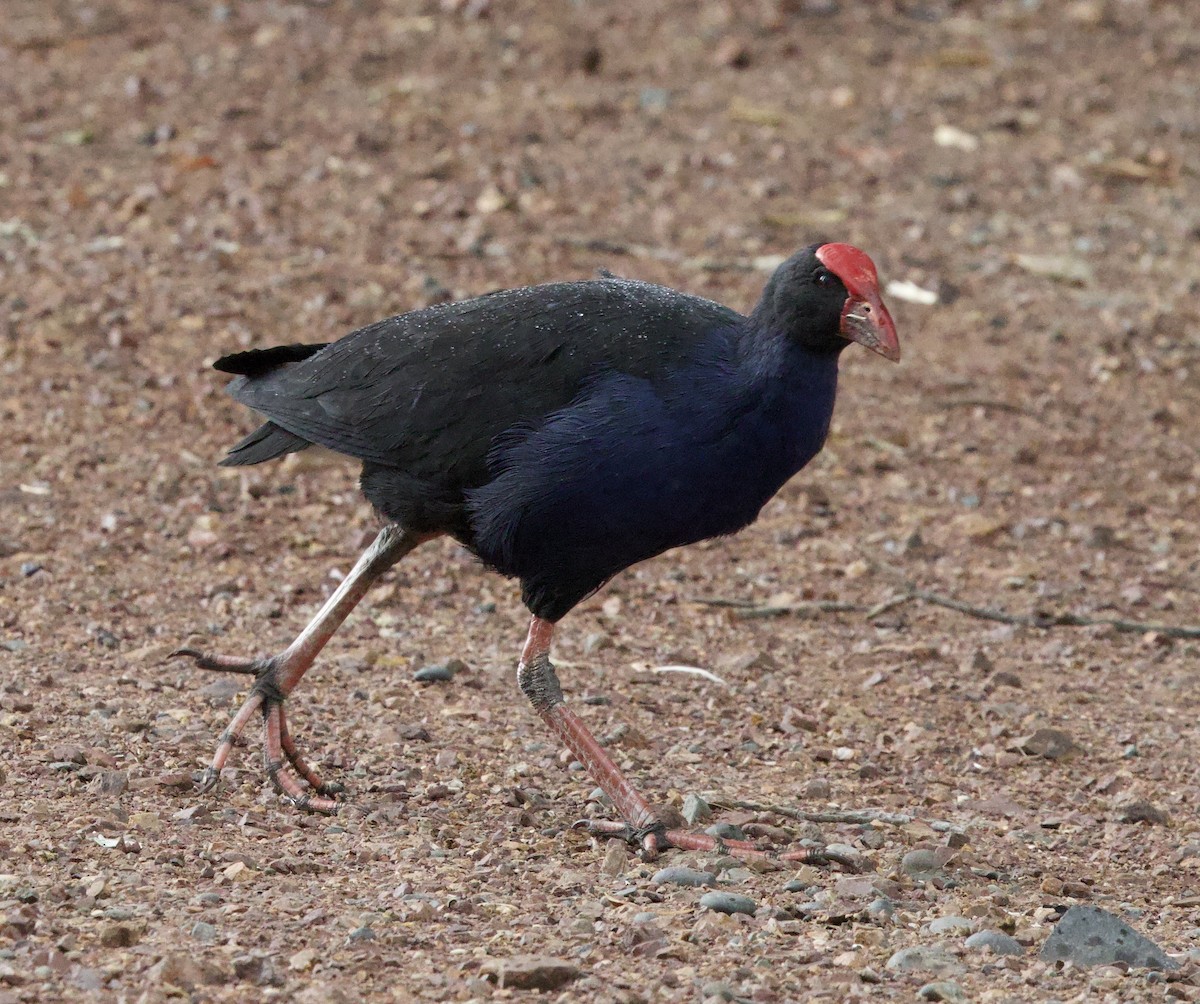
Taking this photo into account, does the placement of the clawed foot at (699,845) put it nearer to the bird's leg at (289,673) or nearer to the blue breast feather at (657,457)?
the blue breast feather at (657,457)

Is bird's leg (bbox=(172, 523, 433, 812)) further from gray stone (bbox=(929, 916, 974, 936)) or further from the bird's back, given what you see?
gray stone (bbox=(929, 916, 974, 936))

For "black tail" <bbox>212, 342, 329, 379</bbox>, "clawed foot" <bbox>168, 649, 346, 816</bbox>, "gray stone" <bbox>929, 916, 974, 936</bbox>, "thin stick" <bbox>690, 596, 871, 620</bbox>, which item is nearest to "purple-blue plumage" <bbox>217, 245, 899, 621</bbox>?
"black tail" <bbox>212, 342, 329, 379</bbox>

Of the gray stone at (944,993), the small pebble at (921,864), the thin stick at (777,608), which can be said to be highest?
the gray stone at (944,993)

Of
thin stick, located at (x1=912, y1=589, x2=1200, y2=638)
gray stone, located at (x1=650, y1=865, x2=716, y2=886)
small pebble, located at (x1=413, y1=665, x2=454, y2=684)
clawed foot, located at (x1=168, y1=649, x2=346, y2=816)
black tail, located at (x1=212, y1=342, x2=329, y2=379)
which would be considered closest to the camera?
gray stone, located at (x1=650, y1=865, x2=716, y2=886)

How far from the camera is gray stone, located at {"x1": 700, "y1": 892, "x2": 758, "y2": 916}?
173 inches

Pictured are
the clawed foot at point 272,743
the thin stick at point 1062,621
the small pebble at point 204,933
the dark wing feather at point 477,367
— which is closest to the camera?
the small pebble at point 204,933

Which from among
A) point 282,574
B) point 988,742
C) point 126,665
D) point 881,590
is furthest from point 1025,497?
point 126,665

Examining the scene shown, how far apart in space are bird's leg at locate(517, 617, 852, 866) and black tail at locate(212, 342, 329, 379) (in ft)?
3.78

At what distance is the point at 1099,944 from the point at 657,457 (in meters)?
1.68

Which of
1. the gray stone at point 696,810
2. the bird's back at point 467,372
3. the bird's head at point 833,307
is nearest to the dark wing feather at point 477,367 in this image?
the bird's back at point 467,372

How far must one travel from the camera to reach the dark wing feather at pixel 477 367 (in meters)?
4.93

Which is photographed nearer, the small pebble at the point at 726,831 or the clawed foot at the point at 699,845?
the clawed foot at the point at 699,845

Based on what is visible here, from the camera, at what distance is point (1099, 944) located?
424 centimetres

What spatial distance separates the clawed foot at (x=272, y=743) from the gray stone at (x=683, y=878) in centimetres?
99
